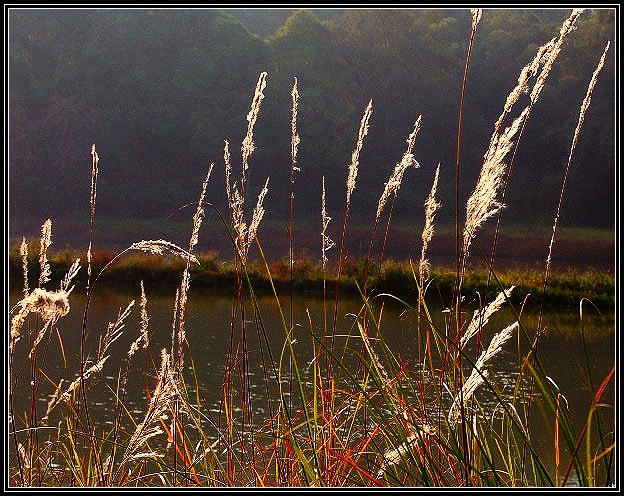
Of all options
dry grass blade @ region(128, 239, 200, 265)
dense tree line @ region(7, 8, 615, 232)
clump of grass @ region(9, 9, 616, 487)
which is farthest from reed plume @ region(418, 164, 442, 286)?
dense tree line @ region(7, 8, 615, 232)

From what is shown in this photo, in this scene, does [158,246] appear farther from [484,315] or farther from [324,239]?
[324,239]

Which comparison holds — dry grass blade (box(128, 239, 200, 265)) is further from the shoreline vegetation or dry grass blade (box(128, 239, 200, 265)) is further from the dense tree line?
the dense tree line

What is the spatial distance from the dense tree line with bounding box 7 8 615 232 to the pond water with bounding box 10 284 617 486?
18.4 m

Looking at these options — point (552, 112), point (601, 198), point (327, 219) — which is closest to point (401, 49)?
point (552, 112)

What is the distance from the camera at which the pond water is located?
683 centimetres

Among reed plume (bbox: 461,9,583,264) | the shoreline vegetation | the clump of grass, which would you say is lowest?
the shoreline vegetation

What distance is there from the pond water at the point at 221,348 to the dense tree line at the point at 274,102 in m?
18.4

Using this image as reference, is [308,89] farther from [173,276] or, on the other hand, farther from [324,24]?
[173,276]

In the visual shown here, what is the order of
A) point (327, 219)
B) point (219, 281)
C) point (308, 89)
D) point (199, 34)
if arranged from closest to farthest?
point (327, 219) → point (219, 281) → point (308, 89) → point (199, 34)

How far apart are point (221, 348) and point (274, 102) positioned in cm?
2507

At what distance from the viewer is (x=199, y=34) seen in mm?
36969

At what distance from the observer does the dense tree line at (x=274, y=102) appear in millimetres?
33812

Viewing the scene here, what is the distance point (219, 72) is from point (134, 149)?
5.36 meters

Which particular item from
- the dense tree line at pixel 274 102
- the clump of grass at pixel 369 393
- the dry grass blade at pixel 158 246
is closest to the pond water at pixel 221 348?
the clump of grass at pixel 369 393
